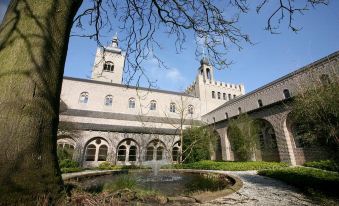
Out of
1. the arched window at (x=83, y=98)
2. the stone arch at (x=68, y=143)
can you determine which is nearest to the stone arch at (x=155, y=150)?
the stone arch at (x=68, y=143)

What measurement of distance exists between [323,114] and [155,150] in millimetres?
20710

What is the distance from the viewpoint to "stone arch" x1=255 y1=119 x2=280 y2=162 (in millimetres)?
18844

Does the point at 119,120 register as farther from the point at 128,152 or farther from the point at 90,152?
the point at 90,152

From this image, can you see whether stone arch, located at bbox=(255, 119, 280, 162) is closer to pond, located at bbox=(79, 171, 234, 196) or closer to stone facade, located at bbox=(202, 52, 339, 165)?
stone facade, located at bbox=(202, 52, 339, 165)

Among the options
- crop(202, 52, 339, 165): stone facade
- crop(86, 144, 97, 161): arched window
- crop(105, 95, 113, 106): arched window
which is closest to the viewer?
crop(202, 52, 339, 165): stone facade

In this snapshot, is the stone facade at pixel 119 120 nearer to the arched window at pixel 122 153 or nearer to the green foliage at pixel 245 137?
the arched window at pixel 122 153

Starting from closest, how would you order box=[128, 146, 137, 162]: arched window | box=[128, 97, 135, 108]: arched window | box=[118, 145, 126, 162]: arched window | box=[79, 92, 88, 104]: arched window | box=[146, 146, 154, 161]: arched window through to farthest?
box=[118, 145, 126, 162]: arched window → box=[128, 146, 137, 162]: arched window → box=[146, 146, 154, 161]: arched window → box=[79, 92, 88, 104]: arched window → box=[128, 97, 135, 108]: arched window

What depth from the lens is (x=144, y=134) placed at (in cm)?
2431

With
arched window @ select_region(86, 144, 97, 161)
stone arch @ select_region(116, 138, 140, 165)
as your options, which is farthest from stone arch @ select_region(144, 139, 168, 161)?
arched window @ select_region(86, 144, 97, 161)

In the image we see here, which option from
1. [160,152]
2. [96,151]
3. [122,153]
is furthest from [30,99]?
[160,152]

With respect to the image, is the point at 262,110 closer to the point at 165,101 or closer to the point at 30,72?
the point at 165,101

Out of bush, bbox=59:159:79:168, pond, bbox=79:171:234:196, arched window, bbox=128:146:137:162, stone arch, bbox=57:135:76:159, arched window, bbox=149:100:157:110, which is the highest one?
arched window, bbox=149:100:157:110

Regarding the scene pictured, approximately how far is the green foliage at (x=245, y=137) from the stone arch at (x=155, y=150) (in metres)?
9.35

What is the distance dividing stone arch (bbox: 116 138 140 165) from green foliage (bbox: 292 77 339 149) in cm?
2006
